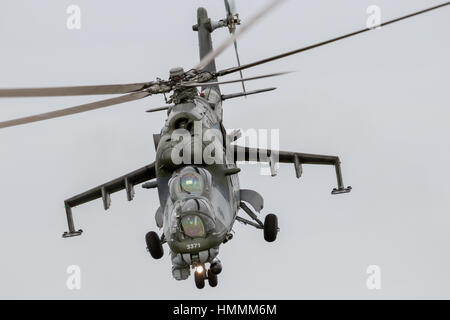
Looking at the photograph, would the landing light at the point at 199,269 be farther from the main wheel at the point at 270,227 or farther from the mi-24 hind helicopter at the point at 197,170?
the main wheel at the point at 270,227

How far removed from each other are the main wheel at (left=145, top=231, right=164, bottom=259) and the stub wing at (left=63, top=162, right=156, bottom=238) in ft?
10.2

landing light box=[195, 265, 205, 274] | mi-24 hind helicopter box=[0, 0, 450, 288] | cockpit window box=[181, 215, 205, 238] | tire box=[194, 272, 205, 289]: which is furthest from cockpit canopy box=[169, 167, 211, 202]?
tire box=[194, 272, 205, 289]

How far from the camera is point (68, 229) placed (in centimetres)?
3659

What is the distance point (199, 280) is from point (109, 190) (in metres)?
8.99

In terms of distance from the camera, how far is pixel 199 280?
27328 mm

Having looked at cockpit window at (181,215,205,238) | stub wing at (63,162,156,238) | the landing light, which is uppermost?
stub wing at (63,162,156,238)

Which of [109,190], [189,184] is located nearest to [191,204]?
[189,184]

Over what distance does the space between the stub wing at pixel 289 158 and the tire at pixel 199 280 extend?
6.01 meters

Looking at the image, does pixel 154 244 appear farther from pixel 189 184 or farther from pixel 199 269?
pixel 189 184

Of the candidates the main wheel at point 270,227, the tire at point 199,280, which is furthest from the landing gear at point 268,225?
the tire at point 199,280

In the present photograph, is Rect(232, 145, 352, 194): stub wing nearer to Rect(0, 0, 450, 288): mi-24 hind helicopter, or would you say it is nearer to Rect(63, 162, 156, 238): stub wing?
Rect(0, 0, 450, 288): mi-24 hind helicopter

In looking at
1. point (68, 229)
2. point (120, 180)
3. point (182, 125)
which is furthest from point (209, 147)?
point (68, 229)

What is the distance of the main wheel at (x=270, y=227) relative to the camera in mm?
31547

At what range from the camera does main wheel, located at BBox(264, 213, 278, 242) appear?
3155cm
